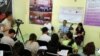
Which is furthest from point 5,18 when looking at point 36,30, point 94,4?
point 94,4

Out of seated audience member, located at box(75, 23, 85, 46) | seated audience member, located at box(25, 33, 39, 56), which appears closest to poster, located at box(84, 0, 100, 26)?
seated audience member, located at box(75, 23, 85, 46)

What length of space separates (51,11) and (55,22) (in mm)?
507

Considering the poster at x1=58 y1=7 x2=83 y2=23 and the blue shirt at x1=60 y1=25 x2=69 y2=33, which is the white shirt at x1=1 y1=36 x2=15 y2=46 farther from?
the poster at x1=58 y1=7 x2=83 y2=23

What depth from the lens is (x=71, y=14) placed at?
9227mm

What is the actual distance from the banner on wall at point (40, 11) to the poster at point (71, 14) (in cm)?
59

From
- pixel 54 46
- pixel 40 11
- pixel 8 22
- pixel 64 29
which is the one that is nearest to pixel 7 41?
pixel 54 46

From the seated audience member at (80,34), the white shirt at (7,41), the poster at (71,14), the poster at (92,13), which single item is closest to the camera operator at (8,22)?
the poster at (71,14)

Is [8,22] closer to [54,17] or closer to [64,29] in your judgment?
[54,17]

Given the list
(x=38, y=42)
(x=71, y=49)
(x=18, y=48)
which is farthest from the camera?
(x=38, y=42)

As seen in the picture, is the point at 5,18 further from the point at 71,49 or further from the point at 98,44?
the point at 71,49

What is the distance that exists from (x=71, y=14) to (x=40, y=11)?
1.55 meters

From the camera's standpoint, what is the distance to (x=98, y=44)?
8680 mm

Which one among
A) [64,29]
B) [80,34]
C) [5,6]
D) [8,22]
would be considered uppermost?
[5,6]

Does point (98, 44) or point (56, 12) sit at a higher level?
point (56, 12)
